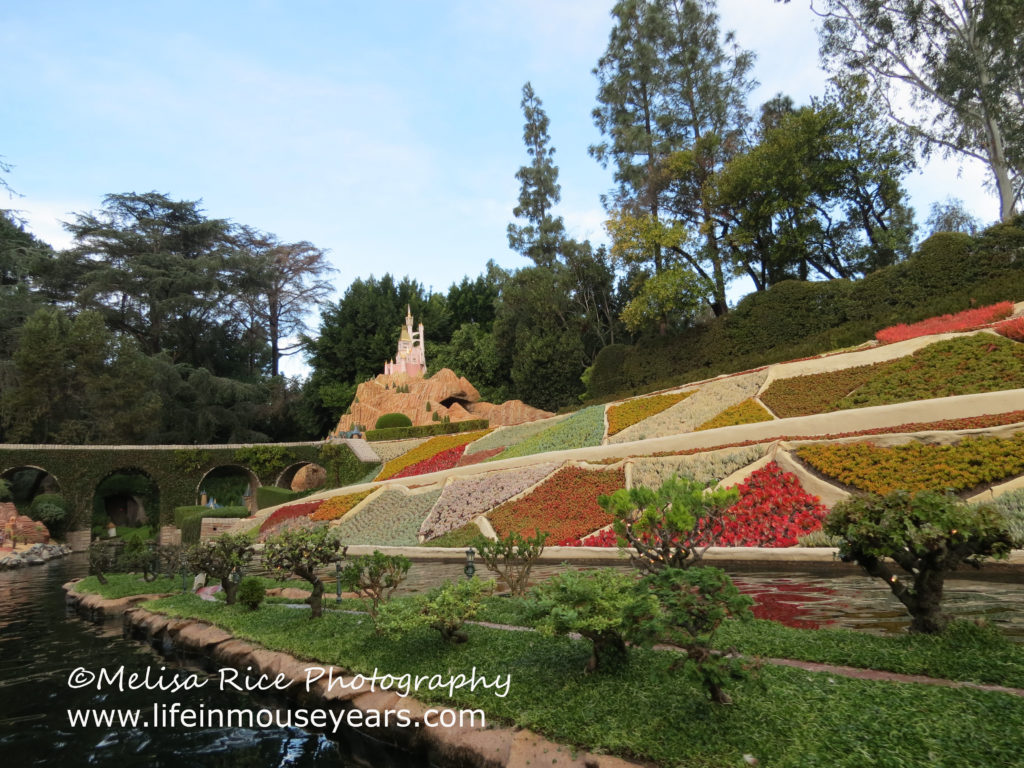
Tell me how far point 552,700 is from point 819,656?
2.43 m

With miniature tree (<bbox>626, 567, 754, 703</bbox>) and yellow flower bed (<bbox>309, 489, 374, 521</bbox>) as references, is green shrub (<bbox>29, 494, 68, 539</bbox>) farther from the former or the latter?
miniature tree (<bbox>626, 567, 754, 703</bbox>)

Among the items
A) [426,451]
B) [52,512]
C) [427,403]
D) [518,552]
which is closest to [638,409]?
[426,451]

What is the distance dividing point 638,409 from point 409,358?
29832mm

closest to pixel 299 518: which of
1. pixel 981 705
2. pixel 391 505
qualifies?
pixel 391 505

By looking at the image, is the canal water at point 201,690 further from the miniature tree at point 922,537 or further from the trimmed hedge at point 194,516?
the trimmed hedge at point 194,516

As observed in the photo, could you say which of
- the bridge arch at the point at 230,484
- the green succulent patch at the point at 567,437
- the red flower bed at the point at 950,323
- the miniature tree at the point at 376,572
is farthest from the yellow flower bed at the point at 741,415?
the bridge arch at the point at 230,484

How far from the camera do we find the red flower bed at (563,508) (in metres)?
15.7

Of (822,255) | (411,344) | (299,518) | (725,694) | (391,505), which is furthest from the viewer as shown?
(411,344)

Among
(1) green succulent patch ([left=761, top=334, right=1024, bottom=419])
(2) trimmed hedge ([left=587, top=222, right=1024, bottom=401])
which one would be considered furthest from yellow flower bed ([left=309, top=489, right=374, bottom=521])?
(1) green succulent patch ([left=761, top=334, right=1024, bottom=419])

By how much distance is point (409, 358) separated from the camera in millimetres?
52156

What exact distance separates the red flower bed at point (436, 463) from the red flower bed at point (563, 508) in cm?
1059

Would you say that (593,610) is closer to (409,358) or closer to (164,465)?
(164,465)

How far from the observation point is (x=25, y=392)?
114ft

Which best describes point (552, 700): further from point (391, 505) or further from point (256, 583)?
point (391, 505)
